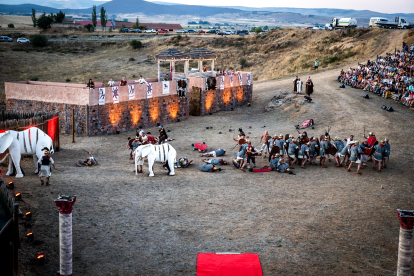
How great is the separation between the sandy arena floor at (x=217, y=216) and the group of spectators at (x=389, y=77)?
43.1 feet

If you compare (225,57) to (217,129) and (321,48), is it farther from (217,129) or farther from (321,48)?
(217,129)

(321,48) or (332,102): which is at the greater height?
(321,48)

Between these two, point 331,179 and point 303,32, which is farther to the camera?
point 303,32

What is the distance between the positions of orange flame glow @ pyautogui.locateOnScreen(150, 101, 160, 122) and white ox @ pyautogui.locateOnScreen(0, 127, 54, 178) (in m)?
13.8

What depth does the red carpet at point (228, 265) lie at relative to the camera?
10.1m

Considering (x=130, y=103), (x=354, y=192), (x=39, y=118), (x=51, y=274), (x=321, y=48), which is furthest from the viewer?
(x=321, y=48)

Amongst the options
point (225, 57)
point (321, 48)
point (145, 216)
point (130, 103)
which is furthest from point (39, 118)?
point (225, 57)

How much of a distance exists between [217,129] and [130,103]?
6363 mm

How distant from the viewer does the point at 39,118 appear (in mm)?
21391

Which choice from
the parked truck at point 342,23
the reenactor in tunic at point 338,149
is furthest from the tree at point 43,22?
the reenactor in tunic at point 338,149

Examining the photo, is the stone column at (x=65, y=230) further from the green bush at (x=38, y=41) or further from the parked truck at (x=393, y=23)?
the green bush at (x=38, y=41)

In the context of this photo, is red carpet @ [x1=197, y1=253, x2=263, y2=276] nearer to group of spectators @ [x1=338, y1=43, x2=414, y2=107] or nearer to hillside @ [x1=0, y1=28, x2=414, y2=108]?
group of spectators @ [x1=338, y1=43, x2=414, y2=107]

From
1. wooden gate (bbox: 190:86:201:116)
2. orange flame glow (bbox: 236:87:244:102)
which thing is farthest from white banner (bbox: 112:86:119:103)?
orange flame glow (bbox: 236:87:244:102)

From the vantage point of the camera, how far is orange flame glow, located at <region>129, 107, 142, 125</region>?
28922 mm
